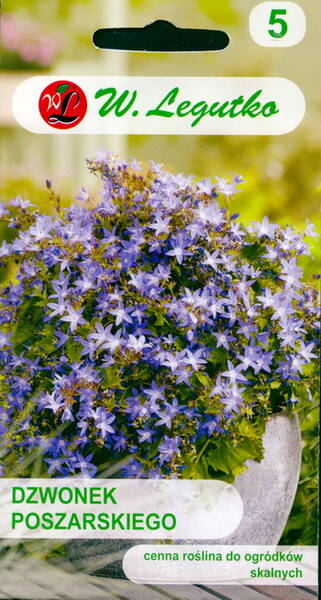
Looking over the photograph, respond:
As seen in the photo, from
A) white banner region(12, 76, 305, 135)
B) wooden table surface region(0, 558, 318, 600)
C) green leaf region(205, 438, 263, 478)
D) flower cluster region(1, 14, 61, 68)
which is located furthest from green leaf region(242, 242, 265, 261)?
wooden table surface region(0, 558, 318, 600)

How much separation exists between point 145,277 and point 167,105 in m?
0.32

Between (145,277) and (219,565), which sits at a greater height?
(145,277)

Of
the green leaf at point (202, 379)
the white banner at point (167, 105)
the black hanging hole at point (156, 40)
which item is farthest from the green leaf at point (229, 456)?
the black hanging hole at point (156, 40)

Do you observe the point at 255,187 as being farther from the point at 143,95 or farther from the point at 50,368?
the point at 50,368

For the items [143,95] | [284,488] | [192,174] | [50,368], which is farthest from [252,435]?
[143,95]

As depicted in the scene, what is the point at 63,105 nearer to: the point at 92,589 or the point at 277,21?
the point at 277,21

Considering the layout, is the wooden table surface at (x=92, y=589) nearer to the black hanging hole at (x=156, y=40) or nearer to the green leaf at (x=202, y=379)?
the green leaf at (x=202, y=379)

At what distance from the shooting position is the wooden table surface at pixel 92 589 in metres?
1.43

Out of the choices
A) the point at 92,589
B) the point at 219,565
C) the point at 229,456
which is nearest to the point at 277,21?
the point at 229,456

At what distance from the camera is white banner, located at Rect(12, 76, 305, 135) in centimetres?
141

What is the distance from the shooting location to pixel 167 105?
1.42 m

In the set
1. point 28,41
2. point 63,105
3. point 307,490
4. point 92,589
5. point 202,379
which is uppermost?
point 28,41

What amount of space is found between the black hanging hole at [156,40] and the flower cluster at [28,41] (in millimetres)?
86

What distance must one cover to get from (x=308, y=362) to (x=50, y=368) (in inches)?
19.4
